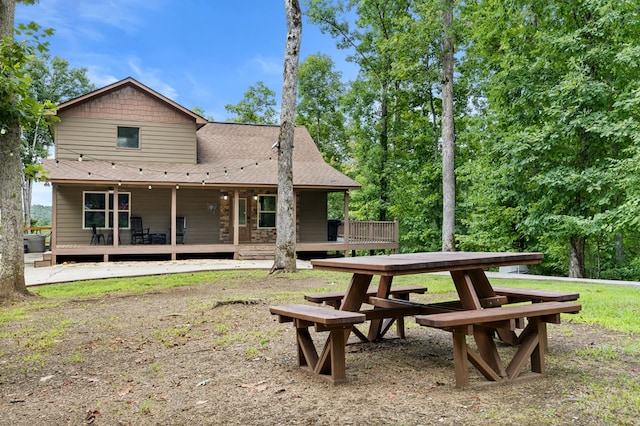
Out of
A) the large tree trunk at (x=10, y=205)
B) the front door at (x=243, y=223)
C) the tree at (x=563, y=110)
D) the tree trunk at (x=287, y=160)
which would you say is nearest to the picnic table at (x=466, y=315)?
the large tree trunk at (x=10, y=205)

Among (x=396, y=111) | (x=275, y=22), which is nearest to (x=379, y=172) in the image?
(x=396, y=111)

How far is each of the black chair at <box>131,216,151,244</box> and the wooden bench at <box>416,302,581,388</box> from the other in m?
15.0

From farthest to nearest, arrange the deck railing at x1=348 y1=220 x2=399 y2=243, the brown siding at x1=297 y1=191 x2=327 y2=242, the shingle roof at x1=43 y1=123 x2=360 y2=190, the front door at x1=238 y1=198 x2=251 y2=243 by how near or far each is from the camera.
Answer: the brown siding at x1=297 y1=191 x2=327 y2=242, the deck railing at x1=348 y1=220 x2=399 y2=243, the front door at x1=238 y1=198 x2=251 y2=243, the shingle roof at x1=43 y1=123 x2=360 y2=190

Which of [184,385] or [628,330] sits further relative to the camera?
[628,330]

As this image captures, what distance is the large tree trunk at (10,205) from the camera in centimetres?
812

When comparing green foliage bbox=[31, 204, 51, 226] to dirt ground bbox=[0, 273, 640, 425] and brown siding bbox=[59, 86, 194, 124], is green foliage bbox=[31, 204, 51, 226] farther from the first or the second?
dirt ground bbox=[0, 273, 640, 425]

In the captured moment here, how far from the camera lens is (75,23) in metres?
51.2

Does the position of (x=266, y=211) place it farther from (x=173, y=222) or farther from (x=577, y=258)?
(x=577, y=258)

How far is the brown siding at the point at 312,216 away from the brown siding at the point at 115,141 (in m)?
4.52

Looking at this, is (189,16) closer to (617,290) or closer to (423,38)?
(423,38)

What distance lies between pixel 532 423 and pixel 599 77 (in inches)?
492

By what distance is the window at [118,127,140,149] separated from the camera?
17391mm

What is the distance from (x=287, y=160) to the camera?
1224 cm

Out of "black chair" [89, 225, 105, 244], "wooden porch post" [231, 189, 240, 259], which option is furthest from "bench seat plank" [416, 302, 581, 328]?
"black chair" [89, 225, 105, 244]
